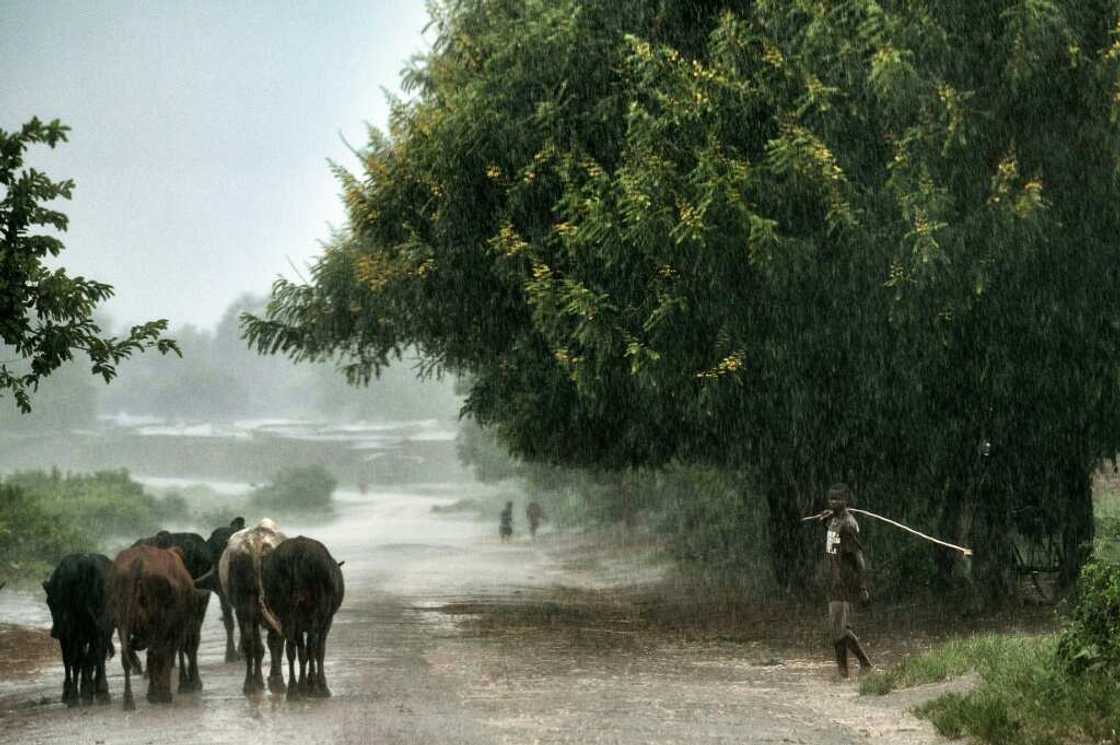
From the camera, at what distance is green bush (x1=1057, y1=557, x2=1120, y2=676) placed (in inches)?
430

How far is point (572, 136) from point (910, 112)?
4.76 meters

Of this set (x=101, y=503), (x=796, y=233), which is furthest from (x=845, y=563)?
(x=101, y=503)

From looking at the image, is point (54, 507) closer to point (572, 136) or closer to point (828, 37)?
point (572, 136)

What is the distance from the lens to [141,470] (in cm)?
12212

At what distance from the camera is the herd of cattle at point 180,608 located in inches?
526

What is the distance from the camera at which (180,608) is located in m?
13.6

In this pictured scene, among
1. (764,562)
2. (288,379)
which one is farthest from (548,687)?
(288,379)

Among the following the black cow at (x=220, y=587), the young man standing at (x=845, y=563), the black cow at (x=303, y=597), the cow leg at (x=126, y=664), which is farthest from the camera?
the black cow at (x=220, y=587)

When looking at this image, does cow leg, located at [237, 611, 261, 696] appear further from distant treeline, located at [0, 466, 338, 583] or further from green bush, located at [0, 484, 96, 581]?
green bush, located at [0, 484, 96, 581]

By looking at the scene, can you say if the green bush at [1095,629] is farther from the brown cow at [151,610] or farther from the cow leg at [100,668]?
the cow leg at [100,668]

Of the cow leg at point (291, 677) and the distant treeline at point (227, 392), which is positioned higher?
the distant treeline at point (227, 392)

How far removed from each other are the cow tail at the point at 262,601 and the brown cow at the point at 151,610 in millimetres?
723

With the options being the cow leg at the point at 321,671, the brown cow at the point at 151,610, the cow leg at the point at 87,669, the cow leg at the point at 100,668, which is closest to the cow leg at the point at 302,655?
the cow leg at the point at 321,671

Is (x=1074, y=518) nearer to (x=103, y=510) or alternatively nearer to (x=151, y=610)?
(x=151, y=610)
